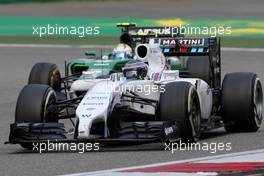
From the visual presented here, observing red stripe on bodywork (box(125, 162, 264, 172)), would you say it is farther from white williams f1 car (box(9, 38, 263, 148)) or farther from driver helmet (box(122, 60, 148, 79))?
driver helmet (box(122, 60, 148, 79))

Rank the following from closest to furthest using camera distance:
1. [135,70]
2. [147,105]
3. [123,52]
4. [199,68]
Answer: [147,105], [135,70], [199,68], [123,52]

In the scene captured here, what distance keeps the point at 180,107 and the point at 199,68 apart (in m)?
4.51

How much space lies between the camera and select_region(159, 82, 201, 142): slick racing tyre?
12766 mm

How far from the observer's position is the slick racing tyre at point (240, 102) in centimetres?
1430

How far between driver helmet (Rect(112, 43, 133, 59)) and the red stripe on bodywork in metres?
6.95

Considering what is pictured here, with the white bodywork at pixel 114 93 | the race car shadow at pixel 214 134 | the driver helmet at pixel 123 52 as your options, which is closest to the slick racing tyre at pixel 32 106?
the white bodywork at pixel 114 93

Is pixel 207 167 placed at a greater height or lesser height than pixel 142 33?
lesser

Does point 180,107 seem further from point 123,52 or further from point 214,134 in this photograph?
point 123,52

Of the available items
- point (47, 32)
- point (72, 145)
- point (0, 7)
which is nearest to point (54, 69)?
point (72, 145)

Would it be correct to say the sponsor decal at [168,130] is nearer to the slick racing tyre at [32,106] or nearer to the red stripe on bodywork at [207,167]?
the red stripe on bodywork at [207,167]

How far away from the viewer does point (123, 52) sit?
18.2 metres

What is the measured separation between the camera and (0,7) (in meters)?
Answer: 49.1

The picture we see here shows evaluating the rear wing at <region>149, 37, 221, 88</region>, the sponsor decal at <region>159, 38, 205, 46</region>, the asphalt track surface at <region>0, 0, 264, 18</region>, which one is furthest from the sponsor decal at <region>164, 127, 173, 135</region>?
the asphalt track surface at <region>0, 0, 264, 18</region>

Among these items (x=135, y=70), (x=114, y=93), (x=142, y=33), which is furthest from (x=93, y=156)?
(x=142, y=33)
